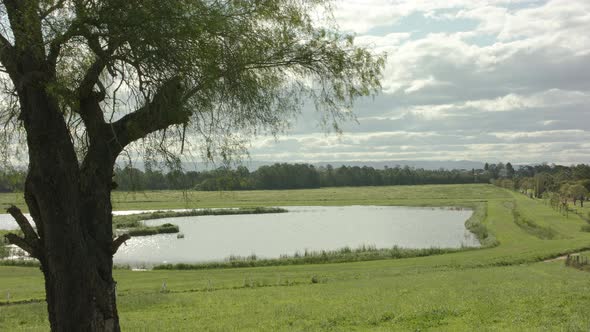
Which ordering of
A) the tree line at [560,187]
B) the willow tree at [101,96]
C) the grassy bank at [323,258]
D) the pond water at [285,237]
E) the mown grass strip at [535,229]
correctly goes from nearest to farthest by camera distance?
1. the willow tree at [101,96]
2. the grassy bank at [323,258]
3. the pond water at [285,237]
4. the mown grass strip at [535,229]
5. the tree line at [560,187]

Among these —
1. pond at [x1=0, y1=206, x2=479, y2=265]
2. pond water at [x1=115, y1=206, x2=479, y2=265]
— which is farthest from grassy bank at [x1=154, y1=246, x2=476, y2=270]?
pond water at [x1=115, y1=206, x2=479, y2=265]

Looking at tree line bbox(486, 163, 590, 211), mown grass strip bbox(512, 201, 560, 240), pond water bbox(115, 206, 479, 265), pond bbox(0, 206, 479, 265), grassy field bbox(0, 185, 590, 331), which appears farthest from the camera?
tree line bbox(486, 163, 590, 211)

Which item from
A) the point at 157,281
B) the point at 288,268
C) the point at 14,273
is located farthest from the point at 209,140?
the point at 14,273

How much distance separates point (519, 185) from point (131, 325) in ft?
637

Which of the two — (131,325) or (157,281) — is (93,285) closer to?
(131,325)

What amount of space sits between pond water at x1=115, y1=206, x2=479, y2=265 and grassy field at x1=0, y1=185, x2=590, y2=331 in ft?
35.6

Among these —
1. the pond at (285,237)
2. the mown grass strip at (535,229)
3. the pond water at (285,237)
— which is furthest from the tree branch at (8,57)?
the mown grass strip at (535,229)

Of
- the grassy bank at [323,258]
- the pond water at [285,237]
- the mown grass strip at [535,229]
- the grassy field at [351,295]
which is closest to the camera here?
the grassy field at [351,295]

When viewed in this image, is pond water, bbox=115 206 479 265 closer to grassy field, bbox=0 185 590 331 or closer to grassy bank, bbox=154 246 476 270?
grassy bank, bbox=154 246 476 270

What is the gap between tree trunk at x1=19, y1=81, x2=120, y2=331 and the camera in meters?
8.30

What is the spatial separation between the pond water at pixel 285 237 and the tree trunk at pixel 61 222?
140 feet

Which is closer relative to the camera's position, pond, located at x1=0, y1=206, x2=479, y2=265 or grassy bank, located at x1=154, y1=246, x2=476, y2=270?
grassy bank, located at x1=154, y1=246, x2=476, y2=270

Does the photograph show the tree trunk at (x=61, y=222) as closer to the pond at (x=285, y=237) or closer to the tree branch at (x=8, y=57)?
the tree branch at (x=8, y=57)

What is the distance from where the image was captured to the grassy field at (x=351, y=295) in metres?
17.7
